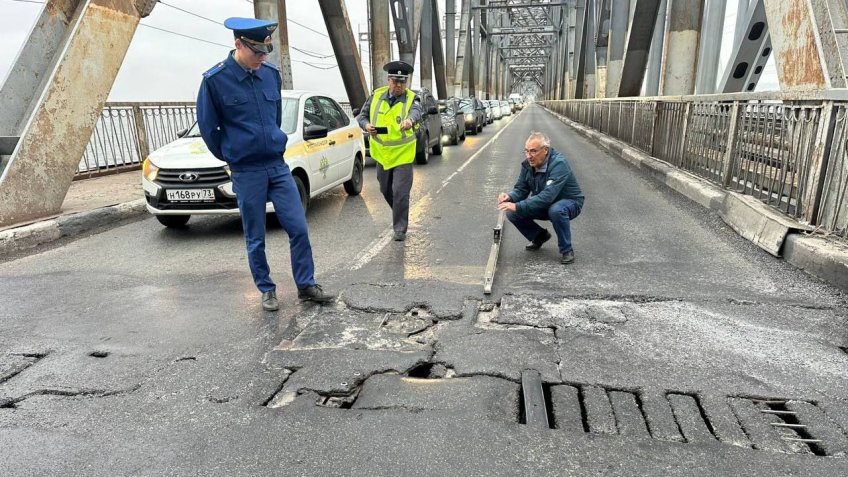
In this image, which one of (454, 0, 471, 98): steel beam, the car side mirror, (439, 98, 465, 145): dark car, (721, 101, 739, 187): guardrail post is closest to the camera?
the car side mirror

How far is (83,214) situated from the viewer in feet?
22.7

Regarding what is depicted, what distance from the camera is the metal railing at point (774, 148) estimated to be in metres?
4.80

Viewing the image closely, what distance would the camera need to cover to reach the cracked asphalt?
235 centimetres

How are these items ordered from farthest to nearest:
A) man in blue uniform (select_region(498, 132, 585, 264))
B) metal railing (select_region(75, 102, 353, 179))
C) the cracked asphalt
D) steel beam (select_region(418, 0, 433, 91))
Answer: steel beam (select_region(418, 0, 433, 91)) < metal railing (select_region(75, 102, 353, 179)) < man in blue uniform (select_region(498, 132, 585, 264)) < the cracked asphalt

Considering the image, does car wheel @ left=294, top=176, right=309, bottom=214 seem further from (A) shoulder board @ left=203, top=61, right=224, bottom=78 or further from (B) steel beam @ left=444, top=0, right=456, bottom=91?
(B) steel beam @ left=444, top=0, right=456, bottom=91

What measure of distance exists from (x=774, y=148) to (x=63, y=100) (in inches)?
335

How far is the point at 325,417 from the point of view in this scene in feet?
8.64

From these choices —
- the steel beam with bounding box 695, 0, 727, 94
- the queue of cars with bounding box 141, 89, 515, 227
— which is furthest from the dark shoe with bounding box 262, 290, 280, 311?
the steel beam with bounding box 695, 0, 727, 94

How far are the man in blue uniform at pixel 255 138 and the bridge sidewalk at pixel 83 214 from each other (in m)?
3.61

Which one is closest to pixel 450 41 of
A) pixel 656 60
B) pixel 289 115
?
pixel 656 60

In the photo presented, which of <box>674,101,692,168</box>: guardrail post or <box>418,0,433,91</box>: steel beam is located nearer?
<box>674,101,692,168</box>: guardrail post

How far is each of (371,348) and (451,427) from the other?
0.98 meters

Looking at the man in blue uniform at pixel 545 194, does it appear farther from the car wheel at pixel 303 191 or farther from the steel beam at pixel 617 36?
the steel beam at pixel 617 36

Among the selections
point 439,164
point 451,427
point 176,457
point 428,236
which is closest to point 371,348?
point 451,427
